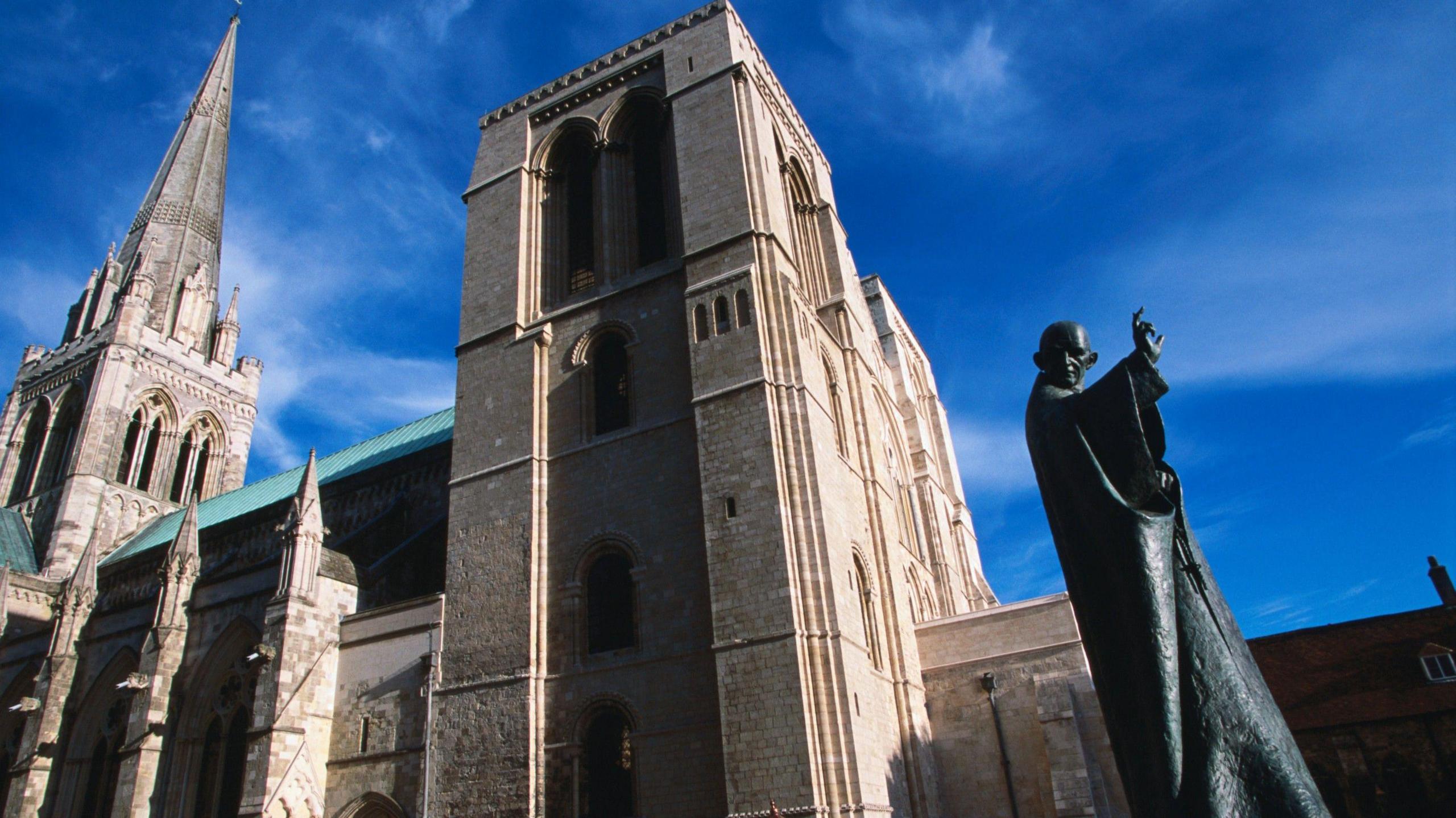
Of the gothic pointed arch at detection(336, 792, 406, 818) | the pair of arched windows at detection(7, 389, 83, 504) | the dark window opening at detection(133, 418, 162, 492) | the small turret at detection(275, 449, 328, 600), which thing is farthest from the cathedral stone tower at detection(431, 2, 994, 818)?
the pair of arched windows at detection(7, 389, 83, 504)

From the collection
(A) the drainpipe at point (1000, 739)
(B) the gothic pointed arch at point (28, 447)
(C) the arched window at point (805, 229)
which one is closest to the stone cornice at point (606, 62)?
(C) the arched window at point (805, 229)

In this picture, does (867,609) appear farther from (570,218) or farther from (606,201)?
(570,218)

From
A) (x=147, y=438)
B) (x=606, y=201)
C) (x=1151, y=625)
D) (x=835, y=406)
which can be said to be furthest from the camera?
(x=147, y=438)

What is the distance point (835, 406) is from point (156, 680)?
52.7ft

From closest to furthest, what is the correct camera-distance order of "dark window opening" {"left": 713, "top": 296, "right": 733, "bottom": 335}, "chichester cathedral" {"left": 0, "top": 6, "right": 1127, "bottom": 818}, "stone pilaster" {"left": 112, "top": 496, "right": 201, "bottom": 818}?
"chichester cathedral" {"left": 0, "top": 6, "right": 1127, "bottom": 818} < "dark window opening" {"left": 713, "top": 296, "right": 733, "bottom": 335} < "stone pilaster" {"left": 112, "top": 496, "right": 201, "bottom": 818}

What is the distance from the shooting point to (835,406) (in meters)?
19.4

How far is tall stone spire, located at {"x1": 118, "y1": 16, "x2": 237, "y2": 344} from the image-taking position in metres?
38.9

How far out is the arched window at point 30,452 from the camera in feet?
117

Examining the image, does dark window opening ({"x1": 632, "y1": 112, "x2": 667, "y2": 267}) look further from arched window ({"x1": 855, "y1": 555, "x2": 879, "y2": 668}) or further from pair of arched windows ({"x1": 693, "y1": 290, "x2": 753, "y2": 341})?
arched window ({"x1": 855, "y1": 555, "x2": 879, "y2": 668})

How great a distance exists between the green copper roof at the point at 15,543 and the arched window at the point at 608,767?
2700cm

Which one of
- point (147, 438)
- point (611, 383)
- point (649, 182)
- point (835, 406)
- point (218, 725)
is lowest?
point (218, 725)

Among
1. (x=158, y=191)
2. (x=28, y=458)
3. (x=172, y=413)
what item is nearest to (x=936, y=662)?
(x=172, y=413)

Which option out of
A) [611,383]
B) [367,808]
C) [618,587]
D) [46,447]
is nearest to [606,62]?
[611,383]

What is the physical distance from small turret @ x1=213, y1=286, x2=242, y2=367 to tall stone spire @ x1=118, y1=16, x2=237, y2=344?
15.9 inches
